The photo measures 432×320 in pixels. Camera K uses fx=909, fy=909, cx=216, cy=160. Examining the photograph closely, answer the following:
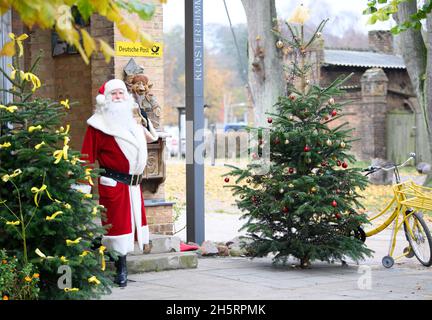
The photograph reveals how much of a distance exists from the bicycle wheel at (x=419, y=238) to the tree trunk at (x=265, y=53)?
Result: 565cm

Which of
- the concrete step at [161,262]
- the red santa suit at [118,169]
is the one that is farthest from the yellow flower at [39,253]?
the concrete step at [161,262]

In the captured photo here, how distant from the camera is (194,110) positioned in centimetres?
1184

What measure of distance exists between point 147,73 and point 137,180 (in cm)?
271

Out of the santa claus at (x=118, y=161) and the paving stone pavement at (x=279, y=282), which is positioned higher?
the santa claus at (x=118, y=161)

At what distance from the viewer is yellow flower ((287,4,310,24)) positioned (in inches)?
464

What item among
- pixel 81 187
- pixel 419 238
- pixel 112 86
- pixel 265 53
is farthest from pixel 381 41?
pixel 81 187

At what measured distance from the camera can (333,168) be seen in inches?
410

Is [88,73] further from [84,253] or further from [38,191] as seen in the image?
[84,253]

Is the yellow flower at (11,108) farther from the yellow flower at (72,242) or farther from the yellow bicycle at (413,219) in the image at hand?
the yellow bicycle at (413,219)

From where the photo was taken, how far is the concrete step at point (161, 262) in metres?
9.95

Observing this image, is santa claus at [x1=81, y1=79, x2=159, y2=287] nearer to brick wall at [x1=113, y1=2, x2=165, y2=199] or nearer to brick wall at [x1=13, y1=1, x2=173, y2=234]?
brick wall at [x1=13, y1=1, x2=173, y2=234]

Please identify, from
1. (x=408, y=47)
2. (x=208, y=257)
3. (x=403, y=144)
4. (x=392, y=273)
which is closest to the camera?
(x=392, y=273)

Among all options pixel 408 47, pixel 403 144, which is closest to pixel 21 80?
pixel 408 47

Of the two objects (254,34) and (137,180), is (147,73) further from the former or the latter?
(254,34)
